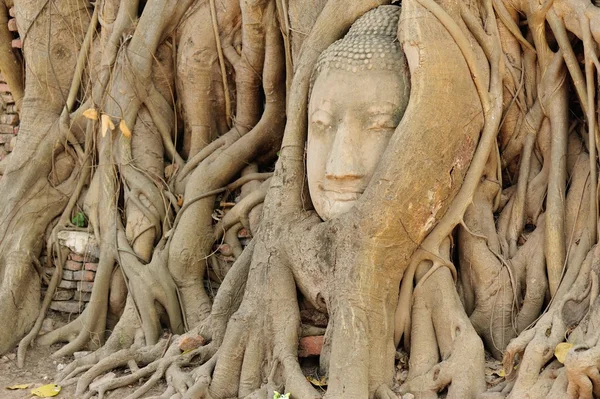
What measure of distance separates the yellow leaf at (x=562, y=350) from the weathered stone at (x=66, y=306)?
10.5ft

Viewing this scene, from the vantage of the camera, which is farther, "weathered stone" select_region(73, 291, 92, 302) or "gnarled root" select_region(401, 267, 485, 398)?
"weathered stone" select_region(73, 291, 92, 302)

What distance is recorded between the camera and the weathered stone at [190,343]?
4738 mm

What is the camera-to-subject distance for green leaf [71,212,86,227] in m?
5.86

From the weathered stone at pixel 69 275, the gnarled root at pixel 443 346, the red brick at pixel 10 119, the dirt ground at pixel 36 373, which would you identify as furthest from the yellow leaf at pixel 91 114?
the gnarled root at pixel 443 346

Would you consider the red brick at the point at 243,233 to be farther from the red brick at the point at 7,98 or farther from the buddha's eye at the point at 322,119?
the red brick at the point at 7,98

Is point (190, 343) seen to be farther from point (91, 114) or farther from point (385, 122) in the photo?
point (91, 114)

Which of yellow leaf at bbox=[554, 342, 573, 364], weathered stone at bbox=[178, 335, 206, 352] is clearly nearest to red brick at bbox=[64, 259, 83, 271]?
weathered stone at bbox=[178, 335, 206, 352]

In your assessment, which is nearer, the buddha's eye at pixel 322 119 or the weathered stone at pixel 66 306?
the buddha's eye at pixel 322 119

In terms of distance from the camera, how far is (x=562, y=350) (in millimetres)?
3727

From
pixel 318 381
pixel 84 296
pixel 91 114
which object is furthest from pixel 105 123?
pixel 318 381

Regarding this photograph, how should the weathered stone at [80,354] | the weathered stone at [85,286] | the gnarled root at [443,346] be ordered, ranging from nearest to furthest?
the gnarled root at [443,346]
the weathered stone at [80,354]
the weathered stone at [85,286]

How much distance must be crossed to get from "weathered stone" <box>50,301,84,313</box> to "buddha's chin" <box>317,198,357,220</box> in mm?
2120

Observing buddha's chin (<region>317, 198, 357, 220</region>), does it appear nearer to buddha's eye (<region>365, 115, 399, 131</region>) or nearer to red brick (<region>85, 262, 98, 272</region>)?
buddha's eye (<region>365, 115, 399, 131</region>)

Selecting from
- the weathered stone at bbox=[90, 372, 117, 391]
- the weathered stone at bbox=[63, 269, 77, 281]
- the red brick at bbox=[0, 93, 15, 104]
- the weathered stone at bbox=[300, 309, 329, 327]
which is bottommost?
the weathered stone at bbox=[90, 372, 117, 391]
